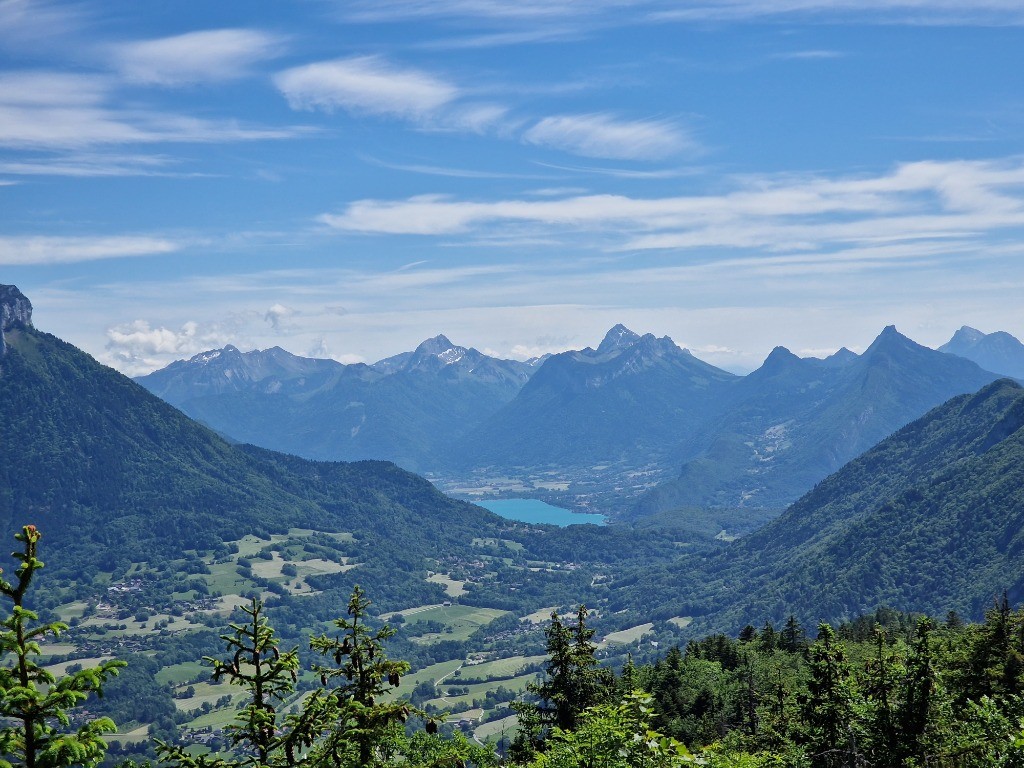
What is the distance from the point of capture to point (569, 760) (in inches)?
922

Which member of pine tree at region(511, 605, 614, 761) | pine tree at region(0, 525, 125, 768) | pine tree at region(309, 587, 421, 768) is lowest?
pine tree at region(511, 605, 614, 761)

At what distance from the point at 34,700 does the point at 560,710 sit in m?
36.3

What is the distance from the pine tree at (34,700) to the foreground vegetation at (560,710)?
31 mm

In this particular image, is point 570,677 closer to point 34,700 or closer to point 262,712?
point 262,712

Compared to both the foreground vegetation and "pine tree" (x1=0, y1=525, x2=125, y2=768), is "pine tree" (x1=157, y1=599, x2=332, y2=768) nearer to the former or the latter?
the foreground vegetation

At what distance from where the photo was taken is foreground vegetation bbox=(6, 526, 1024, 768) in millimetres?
13828

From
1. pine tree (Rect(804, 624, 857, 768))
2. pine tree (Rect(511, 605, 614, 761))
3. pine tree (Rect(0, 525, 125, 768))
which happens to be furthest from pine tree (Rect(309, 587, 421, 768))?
pine tree (Rect(511, 605, 614, 761))

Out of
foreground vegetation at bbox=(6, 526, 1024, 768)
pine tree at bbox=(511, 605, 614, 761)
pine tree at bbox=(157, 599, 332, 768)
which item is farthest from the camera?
pine tree at bbox=(511, 605, 614, 761)

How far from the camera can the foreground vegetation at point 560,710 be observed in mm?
13828

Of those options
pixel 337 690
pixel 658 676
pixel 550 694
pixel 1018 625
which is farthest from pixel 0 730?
pixel 658 676

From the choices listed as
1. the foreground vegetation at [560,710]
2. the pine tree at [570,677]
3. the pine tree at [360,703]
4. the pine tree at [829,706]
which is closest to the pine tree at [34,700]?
the foreground vegetation at [560,710]

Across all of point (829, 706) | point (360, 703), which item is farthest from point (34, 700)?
point (829, 706)

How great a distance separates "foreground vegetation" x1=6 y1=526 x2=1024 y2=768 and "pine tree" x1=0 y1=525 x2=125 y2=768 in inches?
1.2

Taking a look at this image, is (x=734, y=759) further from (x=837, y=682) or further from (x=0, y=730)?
(x=0, y=730)
